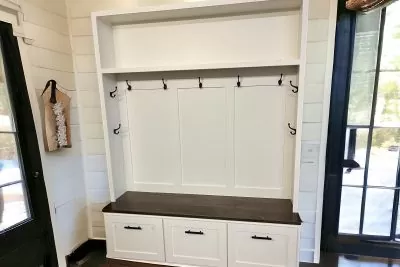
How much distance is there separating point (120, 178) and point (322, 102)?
1755mm

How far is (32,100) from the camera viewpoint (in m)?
1.83

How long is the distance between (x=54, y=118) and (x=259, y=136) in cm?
158

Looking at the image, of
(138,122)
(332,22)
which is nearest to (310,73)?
(332,22)

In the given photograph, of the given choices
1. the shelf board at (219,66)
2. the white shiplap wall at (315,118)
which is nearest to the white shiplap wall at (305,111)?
the white shiplap wall at (315,118)

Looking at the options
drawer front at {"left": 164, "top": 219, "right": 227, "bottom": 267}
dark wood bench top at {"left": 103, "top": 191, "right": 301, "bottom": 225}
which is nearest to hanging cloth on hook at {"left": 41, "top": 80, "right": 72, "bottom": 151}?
dark wood bench top at {"left": 103, "top": 191, "right": 301, "bottom": 225}

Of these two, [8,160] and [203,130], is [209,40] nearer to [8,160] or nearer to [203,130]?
[203,130]

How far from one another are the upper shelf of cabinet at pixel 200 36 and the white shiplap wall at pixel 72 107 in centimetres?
43

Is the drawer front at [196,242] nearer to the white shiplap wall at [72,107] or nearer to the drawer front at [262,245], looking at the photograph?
the drawer front at [262,245]

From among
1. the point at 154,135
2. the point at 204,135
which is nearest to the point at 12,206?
the point at 154,135

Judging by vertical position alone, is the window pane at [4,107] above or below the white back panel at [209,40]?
below

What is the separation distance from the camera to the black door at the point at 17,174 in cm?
165

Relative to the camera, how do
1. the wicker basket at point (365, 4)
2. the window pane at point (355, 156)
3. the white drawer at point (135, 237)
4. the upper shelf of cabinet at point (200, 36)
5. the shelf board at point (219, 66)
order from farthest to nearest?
1. the window pane at point (355, 156)
2. the white drawer at point (135, 237)
3. the upper shelf of cabinet at point (200, 36)
4. the shelf board at point (219, 66)
5. the wicker basket at point (365, 4)

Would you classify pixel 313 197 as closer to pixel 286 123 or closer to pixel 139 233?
pixel 286 123

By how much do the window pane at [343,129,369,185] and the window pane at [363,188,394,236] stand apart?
148 millimetres
